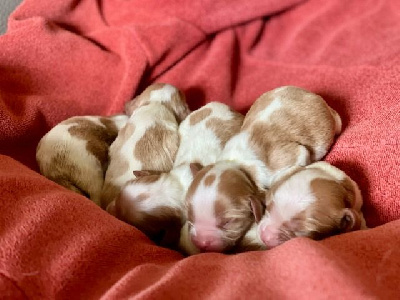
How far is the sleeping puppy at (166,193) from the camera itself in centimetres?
149

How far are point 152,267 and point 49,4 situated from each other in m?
→ 1.38

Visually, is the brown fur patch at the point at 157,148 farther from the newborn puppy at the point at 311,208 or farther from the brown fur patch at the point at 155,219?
the newborn puppy at the point at 311,208

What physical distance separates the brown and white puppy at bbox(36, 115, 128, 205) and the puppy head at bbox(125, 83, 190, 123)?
179 millimetres

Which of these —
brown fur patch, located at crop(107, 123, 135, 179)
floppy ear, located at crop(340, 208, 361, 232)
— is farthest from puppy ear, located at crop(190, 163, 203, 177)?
floppy ear, located at crop(340, 208, 361, 232)

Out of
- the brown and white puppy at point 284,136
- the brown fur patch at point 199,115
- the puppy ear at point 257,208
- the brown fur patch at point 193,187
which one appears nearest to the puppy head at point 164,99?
the brown fur patch at point 199,115

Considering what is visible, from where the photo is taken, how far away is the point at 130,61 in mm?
1959

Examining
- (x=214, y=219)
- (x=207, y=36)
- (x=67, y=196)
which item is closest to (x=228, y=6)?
(x=207, y=36)

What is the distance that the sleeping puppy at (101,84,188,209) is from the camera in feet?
5.37

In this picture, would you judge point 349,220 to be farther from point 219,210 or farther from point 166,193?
point 166,193

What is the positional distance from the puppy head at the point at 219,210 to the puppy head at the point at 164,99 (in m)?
0.50

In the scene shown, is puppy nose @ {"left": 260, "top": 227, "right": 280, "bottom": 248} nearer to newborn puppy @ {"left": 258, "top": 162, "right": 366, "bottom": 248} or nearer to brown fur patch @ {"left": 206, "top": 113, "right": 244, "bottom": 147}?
newborn puppy @ {"left": 258, "top": 162, "right": 366, "bottom": 248}

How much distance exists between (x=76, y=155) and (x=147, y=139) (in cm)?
23

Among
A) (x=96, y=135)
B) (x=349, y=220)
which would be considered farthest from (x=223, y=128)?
(x=349, y=220)

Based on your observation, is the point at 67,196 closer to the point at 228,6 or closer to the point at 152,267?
the point at 152,267
